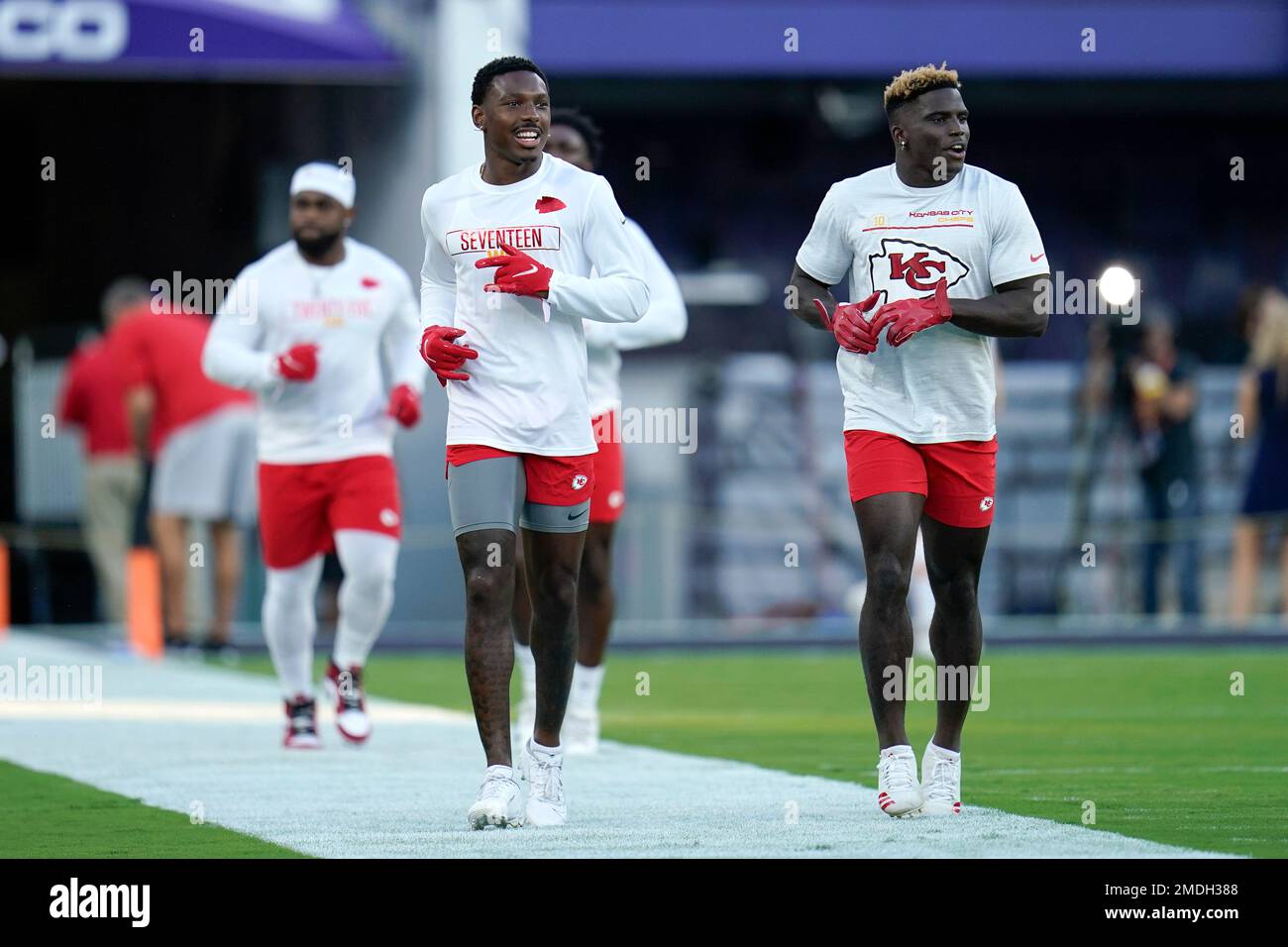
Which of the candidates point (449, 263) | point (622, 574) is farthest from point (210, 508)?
point (449, 263)

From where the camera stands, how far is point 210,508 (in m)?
17.2

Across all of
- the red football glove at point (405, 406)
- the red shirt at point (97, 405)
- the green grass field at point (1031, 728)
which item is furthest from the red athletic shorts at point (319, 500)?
the red shirt at point (97, 405)

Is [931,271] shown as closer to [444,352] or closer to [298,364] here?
[444,352]

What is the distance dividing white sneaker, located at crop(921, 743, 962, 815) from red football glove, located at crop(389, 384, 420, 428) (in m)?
3.46

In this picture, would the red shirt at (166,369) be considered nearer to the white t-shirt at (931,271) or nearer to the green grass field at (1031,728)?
the green grass field at (1031,728)

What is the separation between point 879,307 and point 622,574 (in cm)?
1267

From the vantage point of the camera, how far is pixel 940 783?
7.36 meters

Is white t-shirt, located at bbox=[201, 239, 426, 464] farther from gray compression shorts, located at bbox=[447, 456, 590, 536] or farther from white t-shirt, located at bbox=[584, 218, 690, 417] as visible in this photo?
gray compression shorts, located at bbox=[447, 456, 590, 536]

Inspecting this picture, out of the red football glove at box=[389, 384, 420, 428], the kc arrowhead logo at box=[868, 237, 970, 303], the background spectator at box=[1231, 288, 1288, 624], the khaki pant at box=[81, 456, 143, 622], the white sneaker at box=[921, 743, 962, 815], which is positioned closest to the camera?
the white sneaker at box=[921, 743, 962, 815]

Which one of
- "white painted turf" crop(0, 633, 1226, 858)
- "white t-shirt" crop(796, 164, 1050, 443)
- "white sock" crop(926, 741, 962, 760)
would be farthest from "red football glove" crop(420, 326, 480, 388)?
"white sock" crop(926, 741, 962, 760)

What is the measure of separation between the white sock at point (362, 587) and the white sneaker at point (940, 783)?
3.60 meters

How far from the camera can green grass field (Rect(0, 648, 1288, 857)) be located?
743cm

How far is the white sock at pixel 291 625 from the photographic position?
10477 mm
